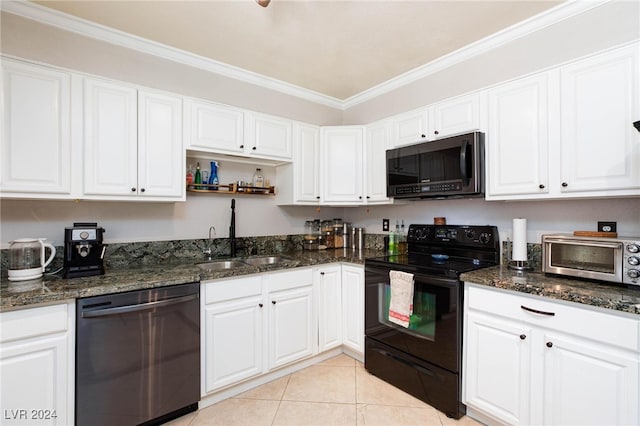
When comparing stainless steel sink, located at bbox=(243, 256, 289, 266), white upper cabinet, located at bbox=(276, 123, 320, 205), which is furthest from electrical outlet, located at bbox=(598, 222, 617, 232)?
stainless steel sink, located at bbox=(243, 256, 289, 266)

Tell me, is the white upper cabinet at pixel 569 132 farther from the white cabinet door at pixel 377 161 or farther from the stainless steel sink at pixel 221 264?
the stainless steel sink at pixel 221 264

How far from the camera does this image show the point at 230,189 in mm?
2773

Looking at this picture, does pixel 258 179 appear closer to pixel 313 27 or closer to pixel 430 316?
pixel 313 27

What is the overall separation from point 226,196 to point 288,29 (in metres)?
1.51

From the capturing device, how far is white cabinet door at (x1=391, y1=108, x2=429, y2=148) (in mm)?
2510

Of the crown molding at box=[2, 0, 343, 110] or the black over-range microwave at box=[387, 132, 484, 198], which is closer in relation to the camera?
the crown molding at box=[2, 0, 343, 110]

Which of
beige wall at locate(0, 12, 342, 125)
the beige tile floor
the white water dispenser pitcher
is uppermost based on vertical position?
beige wall at locate(0, 12, 342, 125)

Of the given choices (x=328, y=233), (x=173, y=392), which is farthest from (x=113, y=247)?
(x=328, y=233)

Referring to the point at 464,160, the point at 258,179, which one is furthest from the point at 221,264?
the point at 464,160

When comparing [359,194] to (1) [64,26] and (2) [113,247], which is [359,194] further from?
(1) [64,26]

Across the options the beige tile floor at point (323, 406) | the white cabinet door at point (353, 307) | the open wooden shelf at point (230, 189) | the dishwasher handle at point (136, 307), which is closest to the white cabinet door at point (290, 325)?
the beige tile floor at point (323, 406)

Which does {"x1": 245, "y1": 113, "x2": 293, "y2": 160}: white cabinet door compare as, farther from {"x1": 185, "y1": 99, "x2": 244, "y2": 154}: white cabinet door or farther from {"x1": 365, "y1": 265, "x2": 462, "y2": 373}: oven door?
{"x1": 365, "y1": 265, "x2": 462, "y2": 373}: oven door

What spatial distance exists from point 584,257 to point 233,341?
2265 millimetres

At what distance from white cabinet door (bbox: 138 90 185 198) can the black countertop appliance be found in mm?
401
